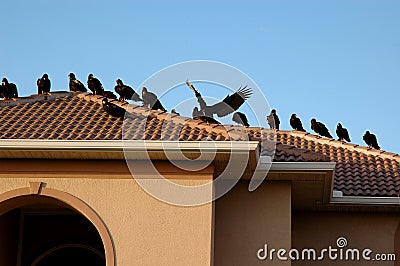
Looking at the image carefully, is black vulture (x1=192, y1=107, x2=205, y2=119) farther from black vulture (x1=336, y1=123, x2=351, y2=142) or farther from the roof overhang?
black vulture (x1=336, y1=123, x2=351, y2=142)

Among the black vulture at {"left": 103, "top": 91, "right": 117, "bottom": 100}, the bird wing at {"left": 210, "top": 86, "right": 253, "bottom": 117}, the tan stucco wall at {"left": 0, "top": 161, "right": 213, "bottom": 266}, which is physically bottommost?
the tan stucco wall at {"left": 0, "top": 161, "right": 213, "bottom": 266}

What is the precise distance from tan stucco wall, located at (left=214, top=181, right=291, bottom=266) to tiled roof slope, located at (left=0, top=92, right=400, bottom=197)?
2.33 feet

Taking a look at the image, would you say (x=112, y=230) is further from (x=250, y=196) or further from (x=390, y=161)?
(x=390, y=161)

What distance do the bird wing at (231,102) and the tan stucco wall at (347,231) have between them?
8.39 feet

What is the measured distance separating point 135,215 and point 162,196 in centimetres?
48

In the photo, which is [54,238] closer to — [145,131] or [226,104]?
[145,131]

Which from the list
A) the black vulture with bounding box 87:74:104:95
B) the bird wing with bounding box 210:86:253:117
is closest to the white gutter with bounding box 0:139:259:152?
the bird wing with bounding box 210:86:253:117

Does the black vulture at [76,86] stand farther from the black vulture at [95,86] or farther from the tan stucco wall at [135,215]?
the tan stucco wall at [135,215]

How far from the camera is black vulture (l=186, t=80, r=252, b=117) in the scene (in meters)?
14.0

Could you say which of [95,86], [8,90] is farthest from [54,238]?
[95,86]

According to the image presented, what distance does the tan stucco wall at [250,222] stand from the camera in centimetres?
1307

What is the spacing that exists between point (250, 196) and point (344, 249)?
2.76m

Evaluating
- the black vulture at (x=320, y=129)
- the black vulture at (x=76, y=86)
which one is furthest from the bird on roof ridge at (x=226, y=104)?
the black vulture at (x=320, y=129)

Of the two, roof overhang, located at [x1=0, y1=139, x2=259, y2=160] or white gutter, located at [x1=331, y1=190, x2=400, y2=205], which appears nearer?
roof overhang, located at [x1=0, y1=139, x2=259, y2=160]
